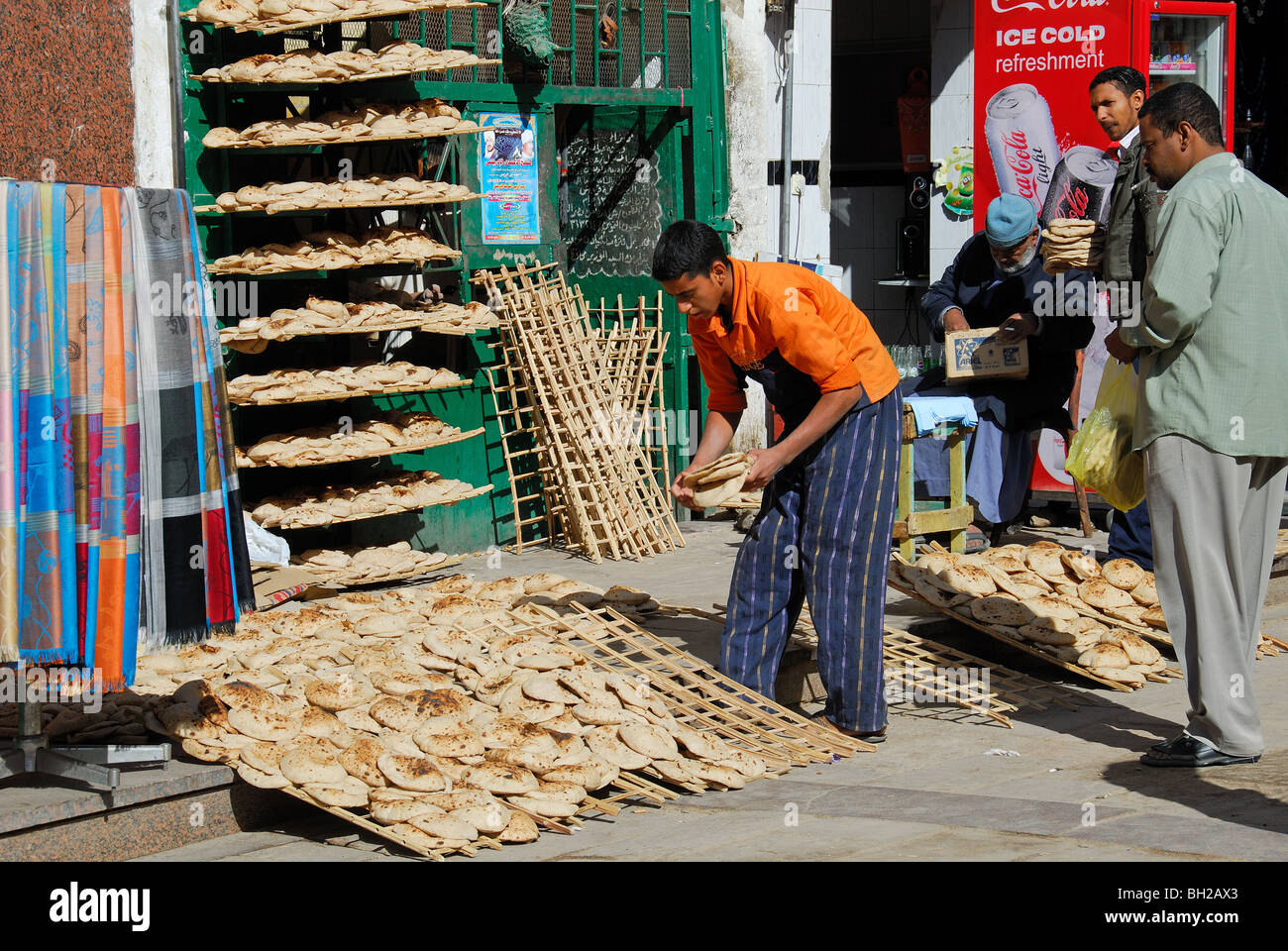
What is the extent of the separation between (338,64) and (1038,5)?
15.0 ft

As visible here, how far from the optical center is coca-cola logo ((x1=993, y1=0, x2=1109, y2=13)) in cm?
971

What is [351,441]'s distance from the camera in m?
8.36

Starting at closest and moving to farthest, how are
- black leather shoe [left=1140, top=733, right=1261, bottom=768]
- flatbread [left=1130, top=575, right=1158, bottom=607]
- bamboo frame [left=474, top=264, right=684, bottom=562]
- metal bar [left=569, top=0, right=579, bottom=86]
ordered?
1. black leather shoe [left=1140, top=733, right=1261, bottom=768]
2. flatbread [left=1130, top=575, right=1158, bottom=607]
3. bamboo frame [left=474, top=264, right=684, bottom=562]
4. metal bar [left=569, top=0, right=579, bottom=86]

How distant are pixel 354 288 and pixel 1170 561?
5.24 m

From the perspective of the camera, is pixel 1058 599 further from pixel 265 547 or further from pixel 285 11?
pixel 285 11

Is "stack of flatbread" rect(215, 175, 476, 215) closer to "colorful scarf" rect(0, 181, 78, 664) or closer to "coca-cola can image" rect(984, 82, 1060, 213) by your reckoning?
"coca-cola can image" rect(984, 82, 1060, 213)

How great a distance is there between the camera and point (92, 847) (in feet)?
14.8

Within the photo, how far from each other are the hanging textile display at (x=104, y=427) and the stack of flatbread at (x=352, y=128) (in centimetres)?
373

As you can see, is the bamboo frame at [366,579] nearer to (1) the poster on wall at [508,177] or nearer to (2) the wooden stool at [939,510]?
(1) the poster on wall at [508,177]

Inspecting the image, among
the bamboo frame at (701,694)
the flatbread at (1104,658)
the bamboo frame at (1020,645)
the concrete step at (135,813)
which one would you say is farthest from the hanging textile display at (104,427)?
the flatbread at (1104,658)

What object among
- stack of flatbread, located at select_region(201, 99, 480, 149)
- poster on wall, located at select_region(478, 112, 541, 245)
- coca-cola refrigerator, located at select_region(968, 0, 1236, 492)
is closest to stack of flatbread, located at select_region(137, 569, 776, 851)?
stack of flatbread, located at select_region(201, 99, 480, 149)

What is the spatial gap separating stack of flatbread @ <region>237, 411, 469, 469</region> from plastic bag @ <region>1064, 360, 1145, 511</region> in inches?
158

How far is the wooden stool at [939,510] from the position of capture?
7906 millimetres

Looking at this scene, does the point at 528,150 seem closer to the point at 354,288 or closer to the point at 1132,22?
the point at 354,288
